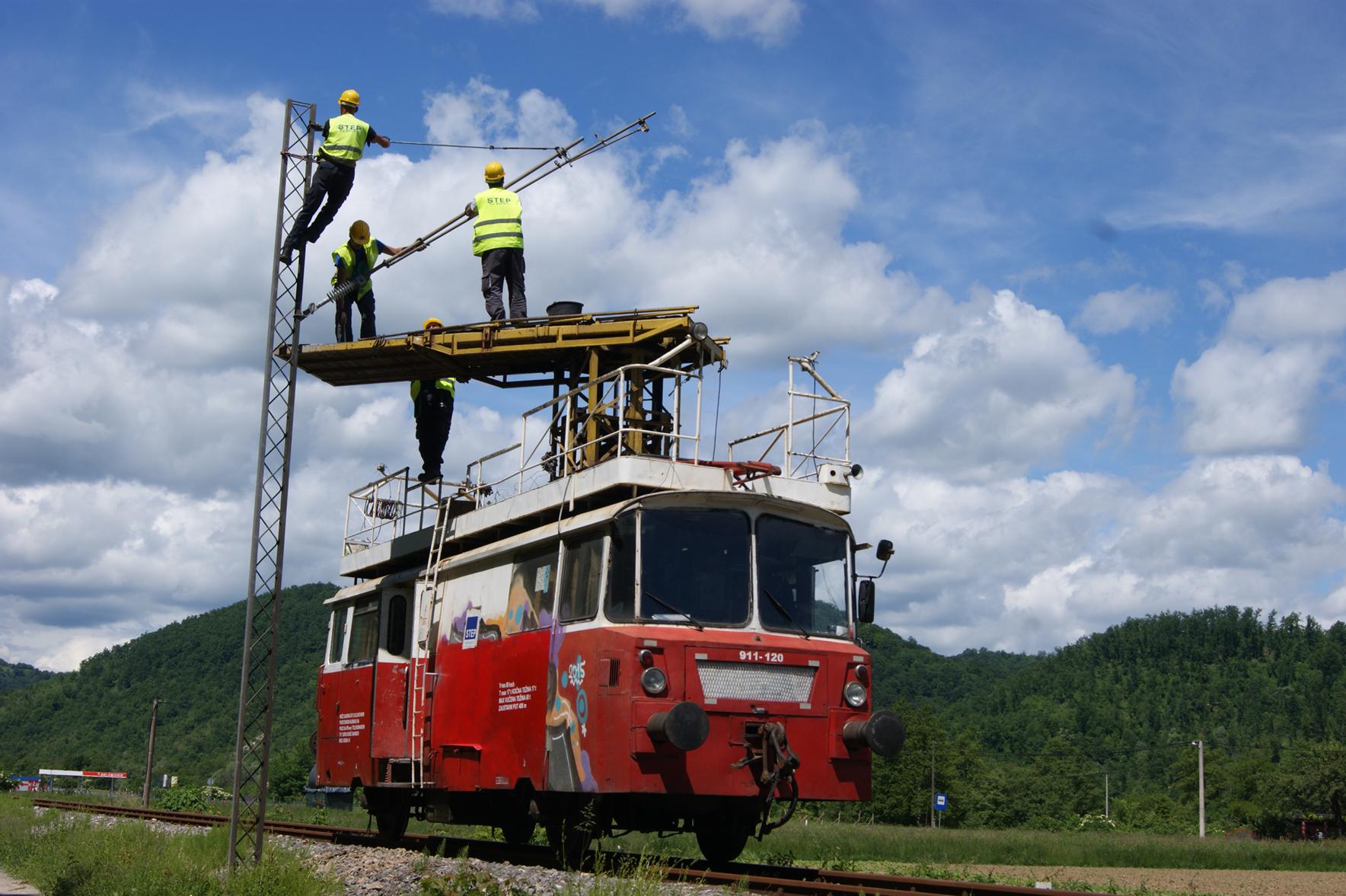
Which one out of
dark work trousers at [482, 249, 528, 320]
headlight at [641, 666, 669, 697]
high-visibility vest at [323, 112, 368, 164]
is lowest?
headlight at [641, 666, 669, 697]

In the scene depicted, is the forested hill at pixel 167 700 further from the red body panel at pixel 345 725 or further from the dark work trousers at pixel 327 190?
the dark work trousers at pixel 327 190

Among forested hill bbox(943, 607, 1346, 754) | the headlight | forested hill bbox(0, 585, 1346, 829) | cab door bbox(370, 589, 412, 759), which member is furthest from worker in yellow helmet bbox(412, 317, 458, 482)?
forested hill bbox(943, 607, 1346, 754)

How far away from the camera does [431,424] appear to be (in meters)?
19.9

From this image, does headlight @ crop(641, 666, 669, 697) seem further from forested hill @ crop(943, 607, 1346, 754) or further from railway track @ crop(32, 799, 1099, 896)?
forested hill @ crop(943, 607, 1346, 754)

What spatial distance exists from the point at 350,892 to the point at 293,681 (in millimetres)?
112129

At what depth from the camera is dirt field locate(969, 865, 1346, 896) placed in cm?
2073

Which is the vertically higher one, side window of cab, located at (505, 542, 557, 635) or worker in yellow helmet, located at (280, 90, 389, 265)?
worker in yellow helmet, located at (280, 90, 389, 265)

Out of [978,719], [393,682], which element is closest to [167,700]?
[978,719]

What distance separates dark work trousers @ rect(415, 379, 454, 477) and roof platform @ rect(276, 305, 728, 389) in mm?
1751

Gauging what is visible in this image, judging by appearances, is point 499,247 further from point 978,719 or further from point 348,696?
point 978,719

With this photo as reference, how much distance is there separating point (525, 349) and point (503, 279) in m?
2.20

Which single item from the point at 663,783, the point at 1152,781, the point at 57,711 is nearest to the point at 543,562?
the point at 663,783

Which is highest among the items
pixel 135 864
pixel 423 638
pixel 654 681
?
pixel 423 638

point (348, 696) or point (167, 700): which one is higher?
point (348, 696)
